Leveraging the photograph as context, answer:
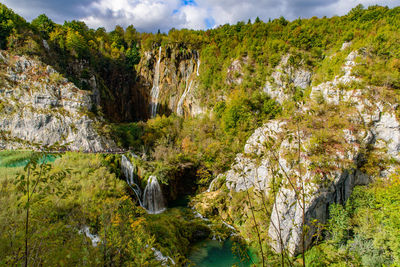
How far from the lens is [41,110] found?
20766 millimetres

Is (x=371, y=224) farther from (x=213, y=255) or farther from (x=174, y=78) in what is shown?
(x=174, y=78)

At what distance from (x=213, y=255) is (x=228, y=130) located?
1262 centimetres

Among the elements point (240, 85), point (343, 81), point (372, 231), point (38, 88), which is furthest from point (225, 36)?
point (372, 231)

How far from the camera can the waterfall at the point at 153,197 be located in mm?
15484

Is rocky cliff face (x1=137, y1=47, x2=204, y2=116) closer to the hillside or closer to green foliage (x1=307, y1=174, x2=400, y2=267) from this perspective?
the hillside

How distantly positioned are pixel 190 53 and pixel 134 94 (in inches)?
485

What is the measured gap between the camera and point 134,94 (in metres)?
35.0

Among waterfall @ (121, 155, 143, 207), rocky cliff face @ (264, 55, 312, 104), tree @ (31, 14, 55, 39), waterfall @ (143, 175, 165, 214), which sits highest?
tree @ (31, 14, 55, 39)

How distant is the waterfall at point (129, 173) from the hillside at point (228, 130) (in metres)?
0.16

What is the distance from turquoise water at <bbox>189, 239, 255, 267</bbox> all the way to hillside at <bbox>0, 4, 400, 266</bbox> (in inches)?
29.2

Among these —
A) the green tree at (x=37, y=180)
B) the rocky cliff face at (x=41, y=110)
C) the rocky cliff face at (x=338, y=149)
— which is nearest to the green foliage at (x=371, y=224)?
the rocky cliff face at (x=338, y=149)

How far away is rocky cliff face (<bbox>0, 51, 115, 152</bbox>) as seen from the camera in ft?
65.7

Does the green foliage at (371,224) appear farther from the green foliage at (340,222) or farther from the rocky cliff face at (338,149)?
the rocky cliff face at (338,149)

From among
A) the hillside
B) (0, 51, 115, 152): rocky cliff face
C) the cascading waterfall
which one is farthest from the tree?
the cascading waterfall
